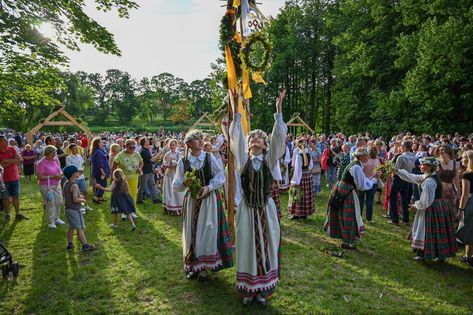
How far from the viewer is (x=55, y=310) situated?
4.62 m

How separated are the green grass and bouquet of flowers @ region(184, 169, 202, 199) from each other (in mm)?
1459

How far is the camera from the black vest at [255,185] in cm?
448

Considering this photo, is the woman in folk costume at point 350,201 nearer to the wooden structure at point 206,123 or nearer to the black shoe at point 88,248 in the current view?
the wooden structure at point 206,123

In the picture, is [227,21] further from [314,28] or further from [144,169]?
[314,28]

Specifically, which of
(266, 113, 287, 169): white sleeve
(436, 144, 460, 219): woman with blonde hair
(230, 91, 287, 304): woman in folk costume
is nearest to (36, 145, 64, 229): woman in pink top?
(230, 91, 287, 304): woman in folk costume

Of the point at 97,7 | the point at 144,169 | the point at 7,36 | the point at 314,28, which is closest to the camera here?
the point at 7,36

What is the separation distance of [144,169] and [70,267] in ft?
17.1

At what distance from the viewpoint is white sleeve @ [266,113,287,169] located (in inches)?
169

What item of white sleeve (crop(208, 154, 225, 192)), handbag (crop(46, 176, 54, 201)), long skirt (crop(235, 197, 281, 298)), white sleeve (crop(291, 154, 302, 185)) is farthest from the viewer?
white sleeve (crop(291, 154, 302, 185))

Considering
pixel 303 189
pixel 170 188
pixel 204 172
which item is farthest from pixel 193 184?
pixel 170 188

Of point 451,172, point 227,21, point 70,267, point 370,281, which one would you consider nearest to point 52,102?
point 70,267

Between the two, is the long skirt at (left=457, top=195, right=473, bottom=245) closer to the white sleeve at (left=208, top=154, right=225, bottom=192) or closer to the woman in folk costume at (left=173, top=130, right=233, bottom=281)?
the woman in folk costume at (left=173, top=130, right=233, bottom=281)

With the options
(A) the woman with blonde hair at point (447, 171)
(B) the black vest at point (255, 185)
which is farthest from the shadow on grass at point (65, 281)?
(A) the woman with blonde hair at point (447, 171)

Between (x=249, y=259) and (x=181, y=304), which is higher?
(x=249, y=259)
